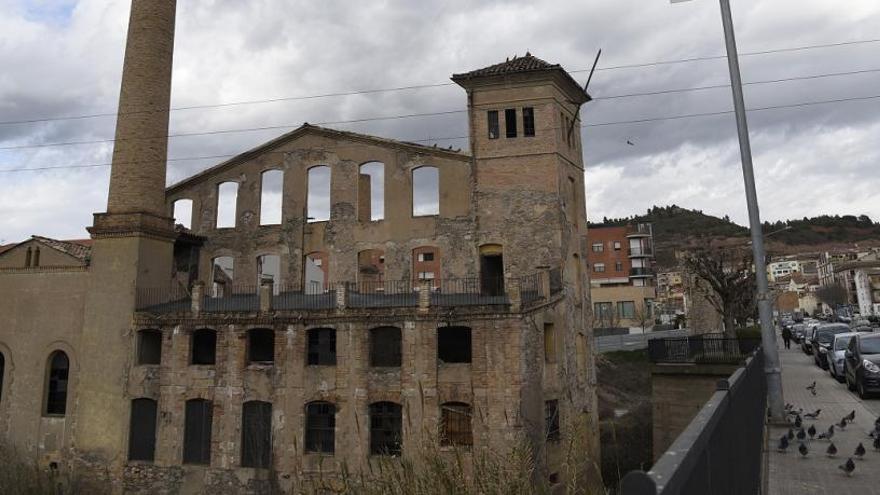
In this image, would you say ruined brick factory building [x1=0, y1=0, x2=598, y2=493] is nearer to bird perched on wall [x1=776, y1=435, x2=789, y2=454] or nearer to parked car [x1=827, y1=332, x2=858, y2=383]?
parked car [x1=827, y1=332, x2=858, y2=383]

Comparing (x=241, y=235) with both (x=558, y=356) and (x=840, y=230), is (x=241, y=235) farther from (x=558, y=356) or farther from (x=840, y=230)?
(x=840, y=230)

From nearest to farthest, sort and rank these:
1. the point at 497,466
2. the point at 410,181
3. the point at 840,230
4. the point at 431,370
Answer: the point at 497,466, the point at 431,370, the point at 410,181, the point at 840,230

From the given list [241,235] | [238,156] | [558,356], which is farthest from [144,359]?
[558,356]

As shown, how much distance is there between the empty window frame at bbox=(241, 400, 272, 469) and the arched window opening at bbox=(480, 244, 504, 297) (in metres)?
10.2

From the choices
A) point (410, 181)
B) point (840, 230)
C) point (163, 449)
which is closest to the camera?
point (163, 449)

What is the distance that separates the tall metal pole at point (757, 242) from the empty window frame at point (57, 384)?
87.3ft

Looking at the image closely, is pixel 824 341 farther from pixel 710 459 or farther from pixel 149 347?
pixel 149 347

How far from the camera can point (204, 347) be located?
25547mm

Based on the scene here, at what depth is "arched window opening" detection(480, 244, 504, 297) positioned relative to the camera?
2597 cm

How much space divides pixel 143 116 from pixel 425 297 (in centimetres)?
1545

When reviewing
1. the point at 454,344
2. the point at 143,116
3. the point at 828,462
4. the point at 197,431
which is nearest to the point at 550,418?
the point at 454,344

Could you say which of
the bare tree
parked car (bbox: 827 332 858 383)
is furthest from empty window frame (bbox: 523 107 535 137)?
parked car (bbox: 827 332 858 383)

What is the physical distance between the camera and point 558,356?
2394cm

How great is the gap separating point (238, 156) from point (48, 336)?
11569mm
